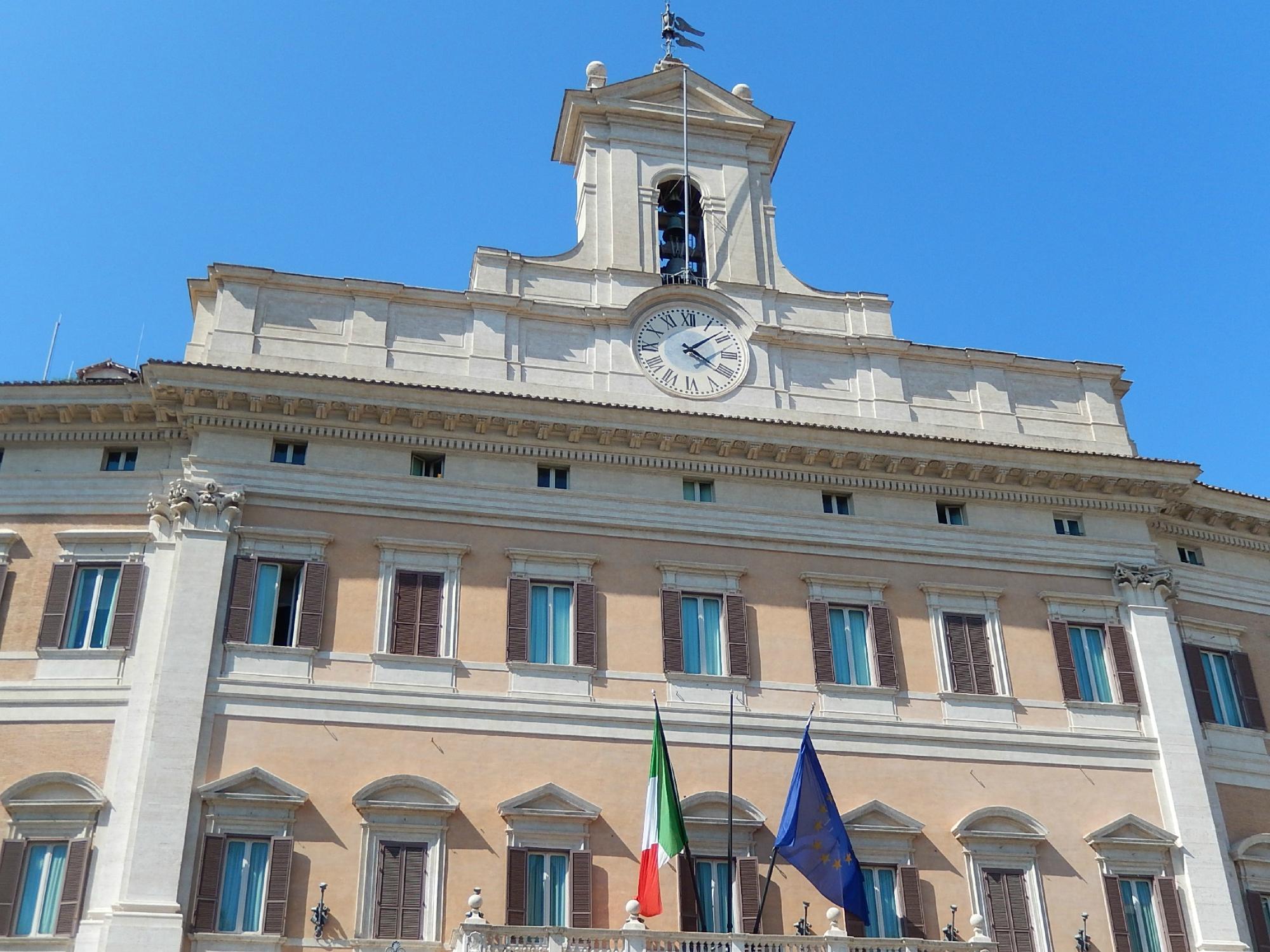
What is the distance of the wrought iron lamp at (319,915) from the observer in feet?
66.5

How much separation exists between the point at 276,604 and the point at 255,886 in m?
4.30

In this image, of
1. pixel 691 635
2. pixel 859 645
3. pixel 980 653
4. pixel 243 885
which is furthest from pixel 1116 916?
pixel 243 885

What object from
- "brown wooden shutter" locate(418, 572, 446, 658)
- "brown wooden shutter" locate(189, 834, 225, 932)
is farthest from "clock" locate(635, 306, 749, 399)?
"brown wooden shutter" locate(189, 834, 225, 932)

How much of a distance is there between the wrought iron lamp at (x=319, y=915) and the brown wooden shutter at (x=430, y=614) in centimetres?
388

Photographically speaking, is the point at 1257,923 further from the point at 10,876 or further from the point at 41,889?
the point at 10,876

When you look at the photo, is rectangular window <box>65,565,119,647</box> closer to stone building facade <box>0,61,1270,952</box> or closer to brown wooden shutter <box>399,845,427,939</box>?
stone building facade <box>0,61,1270,952</box>

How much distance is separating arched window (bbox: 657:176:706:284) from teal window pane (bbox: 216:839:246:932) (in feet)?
41.0

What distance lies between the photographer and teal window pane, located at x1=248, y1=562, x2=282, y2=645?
22.4 m

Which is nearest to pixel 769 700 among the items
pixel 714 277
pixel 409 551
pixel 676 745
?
pixel 676 745

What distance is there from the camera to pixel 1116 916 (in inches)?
898

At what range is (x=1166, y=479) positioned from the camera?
86.3 ft

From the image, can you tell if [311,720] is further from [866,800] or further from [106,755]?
[866,800]

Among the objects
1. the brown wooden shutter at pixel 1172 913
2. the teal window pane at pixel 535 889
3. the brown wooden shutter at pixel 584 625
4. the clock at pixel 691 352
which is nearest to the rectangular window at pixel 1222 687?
the brown wooden shutter at pixel 1172 913

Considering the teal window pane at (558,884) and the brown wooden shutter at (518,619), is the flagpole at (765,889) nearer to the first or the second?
the teal window pane at (558,884)
